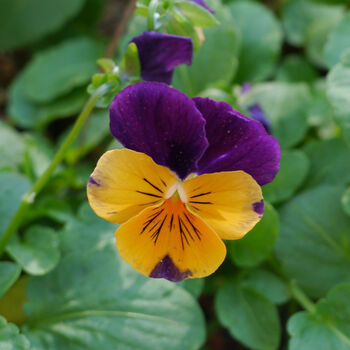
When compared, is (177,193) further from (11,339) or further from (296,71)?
(296,71)

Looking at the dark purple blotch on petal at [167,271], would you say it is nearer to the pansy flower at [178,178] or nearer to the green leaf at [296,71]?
the pansy flower at [178,178]

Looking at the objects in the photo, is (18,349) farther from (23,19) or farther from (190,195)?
(23,19)

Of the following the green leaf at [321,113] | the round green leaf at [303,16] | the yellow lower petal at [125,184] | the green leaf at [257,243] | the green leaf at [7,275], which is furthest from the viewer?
the round green leaf at [303,16]

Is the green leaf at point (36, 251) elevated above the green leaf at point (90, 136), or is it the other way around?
the green leaf at point (36, 251)

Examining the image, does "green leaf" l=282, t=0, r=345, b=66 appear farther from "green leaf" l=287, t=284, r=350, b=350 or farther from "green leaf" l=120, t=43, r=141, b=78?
"green leaf" l=120, t=43, r=141, b=78

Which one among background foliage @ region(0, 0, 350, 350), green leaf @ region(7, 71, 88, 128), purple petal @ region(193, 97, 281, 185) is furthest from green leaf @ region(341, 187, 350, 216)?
green leaf @ region(7, 71, 88, 128)

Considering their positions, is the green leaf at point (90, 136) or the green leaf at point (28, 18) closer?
the green leaf at point (90, 136)

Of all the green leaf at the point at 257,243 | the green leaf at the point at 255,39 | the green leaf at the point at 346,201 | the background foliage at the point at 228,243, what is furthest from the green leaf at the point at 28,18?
the green leaf at the point at 346,201

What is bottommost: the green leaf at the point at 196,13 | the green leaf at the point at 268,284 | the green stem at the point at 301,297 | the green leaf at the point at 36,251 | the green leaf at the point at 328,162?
the green stem at the point at 301,297
